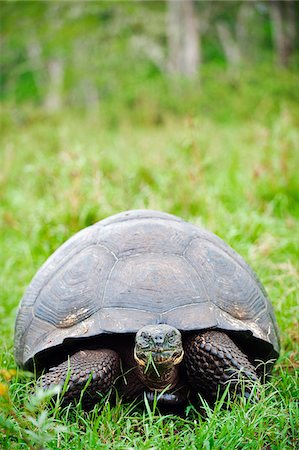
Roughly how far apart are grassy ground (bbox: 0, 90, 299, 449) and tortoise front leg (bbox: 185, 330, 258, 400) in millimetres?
87

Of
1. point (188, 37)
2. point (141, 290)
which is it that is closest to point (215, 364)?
point (141, 290)

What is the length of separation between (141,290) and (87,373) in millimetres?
372

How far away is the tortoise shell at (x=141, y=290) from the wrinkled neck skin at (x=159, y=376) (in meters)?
0.15

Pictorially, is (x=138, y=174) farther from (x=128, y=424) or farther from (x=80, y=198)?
(x=128, y=424)

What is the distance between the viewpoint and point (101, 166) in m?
7.26

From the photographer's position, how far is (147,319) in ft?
7.59

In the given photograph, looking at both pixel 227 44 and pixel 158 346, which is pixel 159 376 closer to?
pixel 158 346

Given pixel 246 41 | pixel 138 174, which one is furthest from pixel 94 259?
pixel 246 41

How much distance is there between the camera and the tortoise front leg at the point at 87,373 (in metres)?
2.31

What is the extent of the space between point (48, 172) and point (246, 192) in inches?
75.9

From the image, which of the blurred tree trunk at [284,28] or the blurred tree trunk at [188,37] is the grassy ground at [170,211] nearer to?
the blurred tree trunk at [188,37]

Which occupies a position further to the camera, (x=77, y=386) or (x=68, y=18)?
(x=68, y=18)

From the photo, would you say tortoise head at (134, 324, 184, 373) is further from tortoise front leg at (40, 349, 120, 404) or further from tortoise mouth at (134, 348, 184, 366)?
tortoise front leg at (40, 349, 120, 404)

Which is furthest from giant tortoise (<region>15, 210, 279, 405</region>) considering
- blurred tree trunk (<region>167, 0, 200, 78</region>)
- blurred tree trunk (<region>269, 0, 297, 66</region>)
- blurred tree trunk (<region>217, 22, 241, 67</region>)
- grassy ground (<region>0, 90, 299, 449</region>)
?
blurred tree trunk (<region>217, 22, 241, 67</region>)
